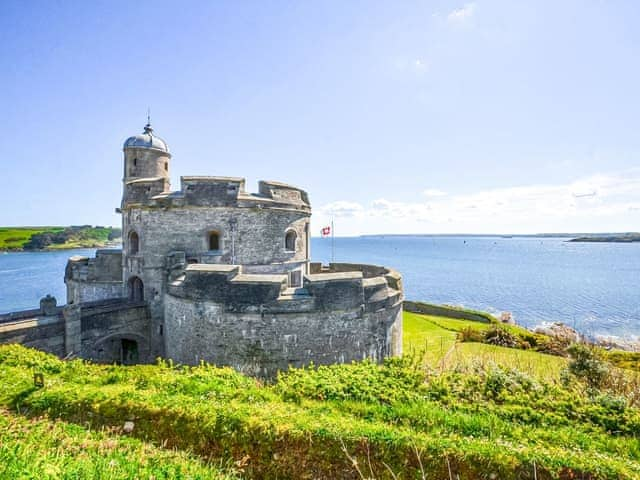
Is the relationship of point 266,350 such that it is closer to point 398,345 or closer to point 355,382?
point 355,382

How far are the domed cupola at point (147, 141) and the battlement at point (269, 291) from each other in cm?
929

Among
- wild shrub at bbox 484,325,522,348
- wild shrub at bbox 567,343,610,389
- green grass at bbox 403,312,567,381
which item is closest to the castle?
green grass at bbox 403,312,567,381

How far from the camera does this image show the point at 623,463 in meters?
5.02

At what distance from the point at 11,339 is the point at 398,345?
46.0 ft

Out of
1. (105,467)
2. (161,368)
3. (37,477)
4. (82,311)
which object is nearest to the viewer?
(37,477)

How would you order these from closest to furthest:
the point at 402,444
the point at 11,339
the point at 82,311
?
the point at 402,444
the point at 11,339
the point at 82,311

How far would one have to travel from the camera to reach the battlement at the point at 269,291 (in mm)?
11688

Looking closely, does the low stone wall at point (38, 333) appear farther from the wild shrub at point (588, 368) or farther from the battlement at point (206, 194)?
the wild shrub at point (588, 368)

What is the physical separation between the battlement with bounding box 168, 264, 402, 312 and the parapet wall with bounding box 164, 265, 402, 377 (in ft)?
0.11

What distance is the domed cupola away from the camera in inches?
714

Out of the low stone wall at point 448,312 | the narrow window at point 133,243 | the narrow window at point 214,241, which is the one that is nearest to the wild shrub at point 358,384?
the narrow window at point 214,241

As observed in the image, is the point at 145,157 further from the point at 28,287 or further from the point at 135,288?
the point at 28,287

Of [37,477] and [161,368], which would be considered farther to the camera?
[161,368]

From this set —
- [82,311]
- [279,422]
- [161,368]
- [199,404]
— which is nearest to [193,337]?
[161,368]
